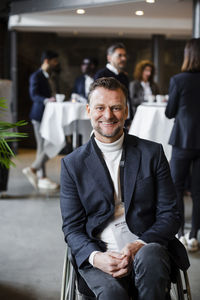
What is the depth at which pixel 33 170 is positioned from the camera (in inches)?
211

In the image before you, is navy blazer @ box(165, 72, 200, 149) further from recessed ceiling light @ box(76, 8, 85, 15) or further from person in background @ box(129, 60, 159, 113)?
recessed ceiling light @ box(76, 8, 85, 15)

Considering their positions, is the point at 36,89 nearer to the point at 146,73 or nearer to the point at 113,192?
the point at 146,73

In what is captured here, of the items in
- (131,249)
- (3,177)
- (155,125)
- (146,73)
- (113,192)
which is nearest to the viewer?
(131,249)

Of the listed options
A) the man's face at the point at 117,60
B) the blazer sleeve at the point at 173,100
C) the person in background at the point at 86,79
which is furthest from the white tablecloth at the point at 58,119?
the blazer sleeve at the point at 173,100

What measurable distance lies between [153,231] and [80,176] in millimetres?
393

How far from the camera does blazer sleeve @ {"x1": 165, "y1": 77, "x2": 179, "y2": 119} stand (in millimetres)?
3383

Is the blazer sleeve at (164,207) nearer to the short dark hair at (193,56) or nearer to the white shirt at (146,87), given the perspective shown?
the short dark hair at (193,56)

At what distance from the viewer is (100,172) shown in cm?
188

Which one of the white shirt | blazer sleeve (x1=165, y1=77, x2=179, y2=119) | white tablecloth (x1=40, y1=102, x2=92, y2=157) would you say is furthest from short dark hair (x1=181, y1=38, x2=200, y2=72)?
the white shirt

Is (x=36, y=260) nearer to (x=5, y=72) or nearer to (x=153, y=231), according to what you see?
(x=153, y=231)

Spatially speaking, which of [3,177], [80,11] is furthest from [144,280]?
[80,11]

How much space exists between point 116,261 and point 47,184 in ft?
12.9

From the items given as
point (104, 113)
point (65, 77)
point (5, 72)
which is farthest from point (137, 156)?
point (65, 77)

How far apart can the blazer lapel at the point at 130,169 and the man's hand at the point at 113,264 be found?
8.1 inches
